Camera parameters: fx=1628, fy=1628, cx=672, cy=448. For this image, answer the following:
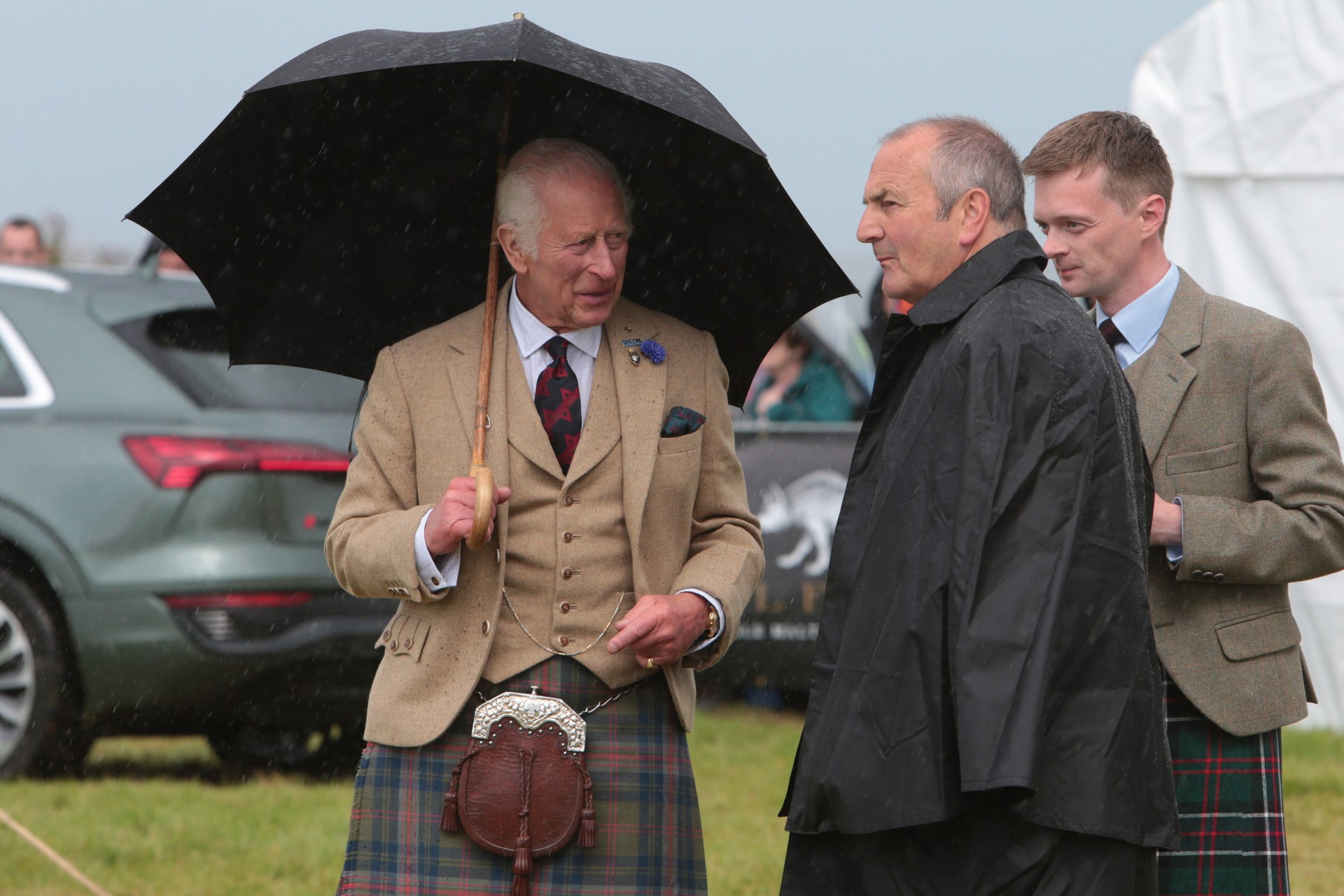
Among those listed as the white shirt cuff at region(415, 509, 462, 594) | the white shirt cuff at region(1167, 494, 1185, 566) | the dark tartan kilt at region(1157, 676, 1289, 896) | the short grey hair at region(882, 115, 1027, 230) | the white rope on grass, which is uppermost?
the short grey hair at region(882, 115, 1027, 230)

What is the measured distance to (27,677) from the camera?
5.72m

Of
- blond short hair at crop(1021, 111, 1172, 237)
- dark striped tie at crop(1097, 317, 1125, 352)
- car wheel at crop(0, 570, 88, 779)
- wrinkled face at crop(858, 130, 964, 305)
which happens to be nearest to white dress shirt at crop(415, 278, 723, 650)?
wrinkled face at crop(858, 130, 964, 305)

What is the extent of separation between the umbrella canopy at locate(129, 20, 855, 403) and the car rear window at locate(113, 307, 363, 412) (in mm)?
2550

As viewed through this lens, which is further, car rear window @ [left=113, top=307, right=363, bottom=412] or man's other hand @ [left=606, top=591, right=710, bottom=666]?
car rear window @ [left=113, top=307, right=363, bottom=412]

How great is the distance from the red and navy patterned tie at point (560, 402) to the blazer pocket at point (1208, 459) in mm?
1163

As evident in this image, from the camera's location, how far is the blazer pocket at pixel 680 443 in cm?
318

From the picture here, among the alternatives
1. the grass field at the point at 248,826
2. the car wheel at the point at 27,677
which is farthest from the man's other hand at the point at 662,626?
the car wheel at the point at 27,677

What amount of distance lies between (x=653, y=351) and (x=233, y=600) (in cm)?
297

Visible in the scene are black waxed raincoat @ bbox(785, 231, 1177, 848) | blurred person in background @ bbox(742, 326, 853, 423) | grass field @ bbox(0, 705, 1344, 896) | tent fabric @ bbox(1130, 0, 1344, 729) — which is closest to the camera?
black waxed raincoat @ bbox(785, 231, 1177, 848)

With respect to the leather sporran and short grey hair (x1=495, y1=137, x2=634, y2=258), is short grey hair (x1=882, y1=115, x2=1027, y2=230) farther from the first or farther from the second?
the leather sporran

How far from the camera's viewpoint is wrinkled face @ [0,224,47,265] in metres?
8.38

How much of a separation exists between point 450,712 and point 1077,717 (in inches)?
45.6

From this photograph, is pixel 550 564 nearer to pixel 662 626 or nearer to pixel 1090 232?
pixel 662 626

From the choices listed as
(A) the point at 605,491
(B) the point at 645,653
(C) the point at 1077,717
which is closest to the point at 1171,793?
(C) the point at 1077,717
